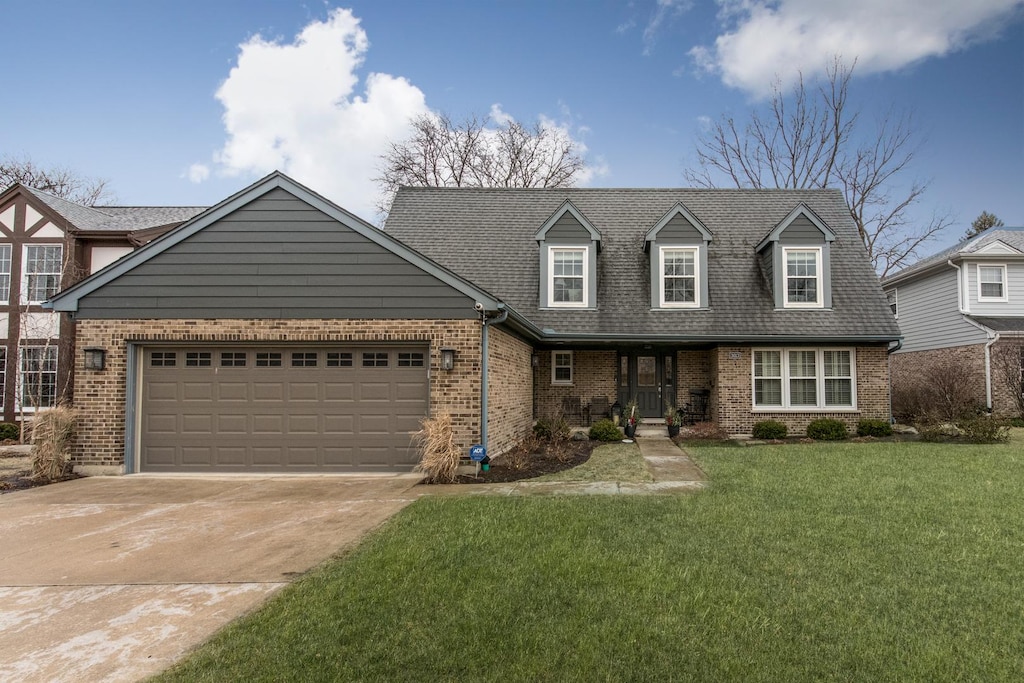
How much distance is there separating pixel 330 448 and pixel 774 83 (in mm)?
27839

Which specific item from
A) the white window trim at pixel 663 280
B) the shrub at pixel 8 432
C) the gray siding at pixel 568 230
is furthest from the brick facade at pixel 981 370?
the shrub at pixel 8 432

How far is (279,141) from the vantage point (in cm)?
1838

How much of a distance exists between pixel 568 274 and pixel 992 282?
1527 centimetres

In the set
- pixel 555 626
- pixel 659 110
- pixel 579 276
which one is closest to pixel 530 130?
pixel 659 110

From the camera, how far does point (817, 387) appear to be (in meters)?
13.9

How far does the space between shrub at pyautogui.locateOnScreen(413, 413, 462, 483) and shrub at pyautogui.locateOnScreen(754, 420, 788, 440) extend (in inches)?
331

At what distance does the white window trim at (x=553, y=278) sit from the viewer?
1444cm

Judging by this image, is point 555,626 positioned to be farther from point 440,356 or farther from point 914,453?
point 914,453

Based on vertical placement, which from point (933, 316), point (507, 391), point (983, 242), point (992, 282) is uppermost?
point (983, 242)

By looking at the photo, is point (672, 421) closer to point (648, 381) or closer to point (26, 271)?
point (648, 381)

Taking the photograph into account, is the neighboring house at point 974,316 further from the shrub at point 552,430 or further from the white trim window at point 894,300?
the shrub at point 552,430

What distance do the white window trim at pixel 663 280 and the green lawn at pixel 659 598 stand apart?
27.2ft

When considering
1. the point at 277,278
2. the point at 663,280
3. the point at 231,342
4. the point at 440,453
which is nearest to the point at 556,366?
the point at 663,280

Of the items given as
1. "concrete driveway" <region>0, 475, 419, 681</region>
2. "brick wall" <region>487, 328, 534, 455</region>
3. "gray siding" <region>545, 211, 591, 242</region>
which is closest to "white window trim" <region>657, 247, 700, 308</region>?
"gray siding" <region>545, 211, 591, 242</region>
